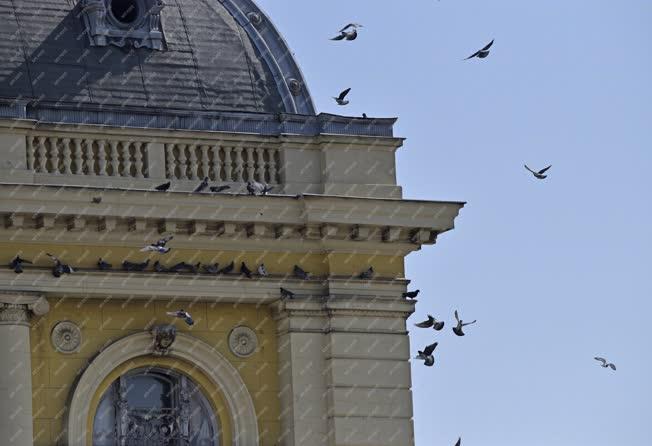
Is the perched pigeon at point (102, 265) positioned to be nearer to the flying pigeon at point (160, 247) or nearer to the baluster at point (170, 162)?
the flying pigeon at point (160, 247)

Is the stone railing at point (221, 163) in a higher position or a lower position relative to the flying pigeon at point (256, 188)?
higher

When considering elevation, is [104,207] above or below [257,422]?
above

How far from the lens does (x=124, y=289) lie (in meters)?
28.4

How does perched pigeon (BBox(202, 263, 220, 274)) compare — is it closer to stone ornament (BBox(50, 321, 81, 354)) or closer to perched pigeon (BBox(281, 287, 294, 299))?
perched pigeon (BBox(281, 287, 294, 299))

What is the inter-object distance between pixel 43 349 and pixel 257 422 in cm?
274

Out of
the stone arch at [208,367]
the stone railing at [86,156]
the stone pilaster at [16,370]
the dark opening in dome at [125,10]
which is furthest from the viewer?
the dark opening in dome at [125,10]

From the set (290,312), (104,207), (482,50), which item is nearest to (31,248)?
(104,207)

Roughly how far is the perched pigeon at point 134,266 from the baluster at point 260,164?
2030 mm

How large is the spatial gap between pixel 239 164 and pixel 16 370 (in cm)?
398

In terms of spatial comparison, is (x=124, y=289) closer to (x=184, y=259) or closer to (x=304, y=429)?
(x=184, y=259)

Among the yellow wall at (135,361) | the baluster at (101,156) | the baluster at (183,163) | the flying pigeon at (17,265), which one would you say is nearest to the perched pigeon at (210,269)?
the yellow wall at (135,361)

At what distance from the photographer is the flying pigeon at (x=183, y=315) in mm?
28519

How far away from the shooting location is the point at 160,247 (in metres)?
28.3

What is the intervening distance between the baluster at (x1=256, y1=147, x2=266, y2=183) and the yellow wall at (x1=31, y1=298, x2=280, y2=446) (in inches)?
64.2
